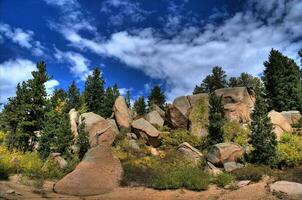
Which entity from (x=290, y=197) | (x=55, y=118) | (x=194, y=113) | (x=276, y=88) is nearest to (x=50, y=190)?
(x=55, y=118)

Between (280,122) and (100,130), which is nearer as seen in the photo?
(280,122)

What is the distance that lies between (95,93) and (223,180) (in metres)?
27.5

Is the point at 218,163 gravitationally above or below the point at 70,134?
below

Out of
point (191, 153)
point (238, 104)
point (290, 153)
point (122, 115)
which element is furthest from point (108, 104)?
point (290, 153)

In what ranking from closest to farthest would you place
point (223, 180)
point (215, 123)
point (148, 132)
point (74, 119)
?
point (223, 180), point (215, 123), point (148, 132), point (74, 119)

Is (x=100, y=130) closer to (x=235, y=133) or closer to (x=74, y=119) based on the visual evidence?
(x=74, y=119)

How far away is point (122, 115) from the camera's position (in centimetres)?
3525

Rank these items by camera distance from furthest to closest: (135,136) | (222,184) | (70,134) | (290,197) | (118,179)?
1. (135,136)
2. (70,134)
3. (118,179)
4. (222,184)
5. (290,197)

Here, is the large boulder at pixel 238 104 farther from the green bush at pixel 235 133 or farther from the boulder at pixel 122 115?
the boulder at pixel 122 115

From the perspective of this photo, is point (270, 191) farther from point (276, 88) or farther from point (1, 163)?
point (276, 88)

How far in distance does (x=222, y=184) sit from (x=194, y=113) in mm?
14072

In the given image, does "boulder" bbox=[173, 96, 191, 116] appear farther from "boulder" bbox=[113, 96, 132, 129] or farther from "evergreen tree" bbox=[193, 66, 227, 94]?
"evergreen tree" bbox=[193, 66, 227, 94]

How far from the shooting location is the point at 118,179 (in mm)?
20781

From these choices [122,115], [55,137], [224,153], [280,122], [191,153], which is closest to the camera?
[224,153]
